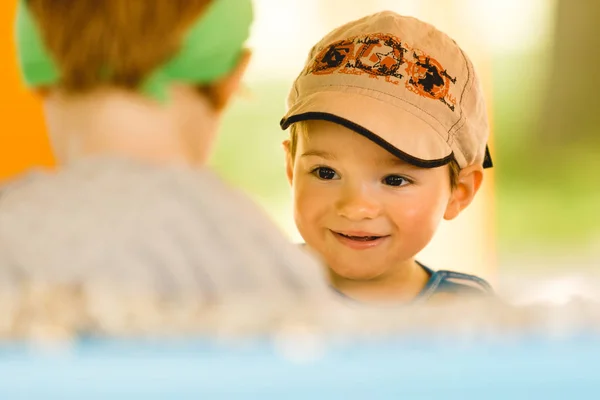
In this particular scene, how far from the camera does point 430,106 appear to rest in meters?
0.85

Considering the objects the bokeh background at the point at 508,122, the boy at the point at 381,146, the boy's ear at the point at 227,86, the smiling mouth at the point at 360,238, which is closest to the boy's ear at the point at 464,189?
the boy at the point at 381,146

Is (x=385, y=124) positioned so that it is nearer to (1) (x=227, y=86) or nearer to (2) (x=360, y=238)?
(2) (x=360, y=238)

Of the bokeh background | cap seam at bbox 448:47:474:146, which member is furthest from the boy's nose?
the bokeh background

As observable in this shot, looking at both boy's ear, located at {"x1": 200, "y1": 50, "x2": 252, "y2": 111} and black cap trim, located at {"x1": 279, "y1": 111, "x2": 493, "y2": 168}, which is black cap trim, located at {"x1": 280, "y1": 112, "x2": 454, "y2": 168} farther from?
boy's ear, located at {"x1": 200, "y1": 50, "x2": 252, "y2": 111}

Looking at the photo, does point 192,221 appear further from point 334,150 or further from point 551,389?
point 334,150

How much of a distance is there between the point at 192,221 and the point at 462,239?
1094mm

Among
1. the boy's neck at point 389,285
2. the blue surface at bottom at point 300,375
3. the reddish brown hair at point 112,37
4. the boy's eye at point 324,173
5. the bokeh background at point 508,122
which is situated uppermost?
the bokeh background at point 508,122

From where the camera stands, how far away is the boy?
0.83 m

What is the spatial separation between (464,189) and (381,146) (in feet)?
0.55

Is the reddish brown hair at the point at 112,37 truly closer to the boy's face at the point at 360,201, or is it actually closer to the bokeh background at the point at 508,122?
the boy's face at the point at 360,201

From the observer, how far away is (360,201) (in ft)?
2.76

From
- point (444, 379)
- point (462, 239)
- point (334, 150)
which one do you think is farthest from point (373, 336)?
point (462, 239)

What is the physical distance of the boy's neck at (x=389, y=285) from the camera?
886 millimetres

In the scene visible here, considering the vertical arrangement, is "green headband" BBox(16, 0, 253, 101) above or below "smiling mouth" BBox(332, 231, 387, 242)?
below
